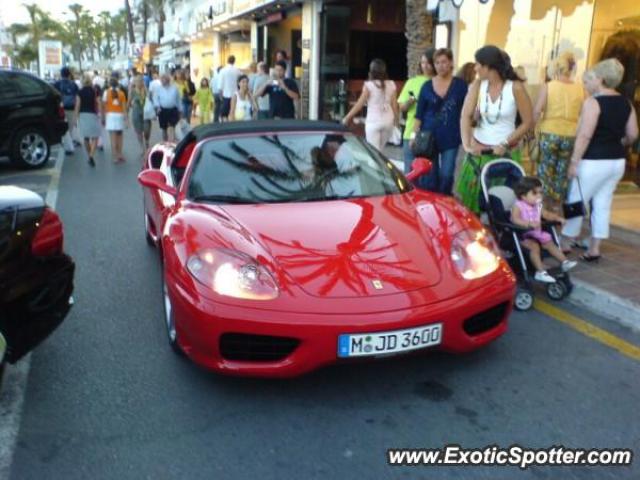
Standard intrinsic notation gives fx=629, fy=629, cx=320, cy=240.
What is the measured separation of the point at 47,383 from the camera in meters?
3.47

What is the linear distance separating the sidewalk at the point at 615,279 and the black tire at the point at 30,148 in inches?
386

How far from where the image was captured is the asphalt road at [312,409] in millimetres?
2729

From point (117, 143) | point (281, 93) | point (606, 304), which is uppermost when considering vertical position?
point (281, 93)

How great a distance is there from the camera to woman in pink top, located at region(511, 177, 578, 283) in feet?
15.2

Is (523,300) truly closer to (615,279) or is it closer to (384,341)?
(615,279)

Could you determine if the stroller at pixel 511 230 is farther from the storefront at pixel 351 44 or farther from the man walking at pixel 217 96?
the man walking at pixel 217 96

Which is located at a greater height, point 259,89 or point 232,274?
point 259,89

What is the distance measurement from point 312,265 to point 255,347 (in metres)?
0.51

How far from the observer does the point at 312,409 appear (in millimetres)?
3186

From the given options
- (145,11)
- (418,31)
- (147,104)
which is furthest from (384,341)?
(145,11)

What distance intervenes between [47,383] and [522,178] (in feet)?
11.6

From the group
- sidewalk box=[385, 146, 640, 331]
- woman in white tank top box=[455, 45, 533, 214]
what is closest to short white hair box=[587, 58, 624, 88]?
woman in white tank top box=[455, 45, 533, 214]

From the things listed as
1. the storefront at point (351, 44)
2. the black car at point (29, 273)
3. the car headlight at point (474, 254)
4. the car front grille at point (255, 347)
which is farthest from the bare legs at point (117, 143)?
the car front grille at point (255, 347)

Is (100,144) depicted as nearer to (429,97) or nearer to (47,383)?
(429,97)
